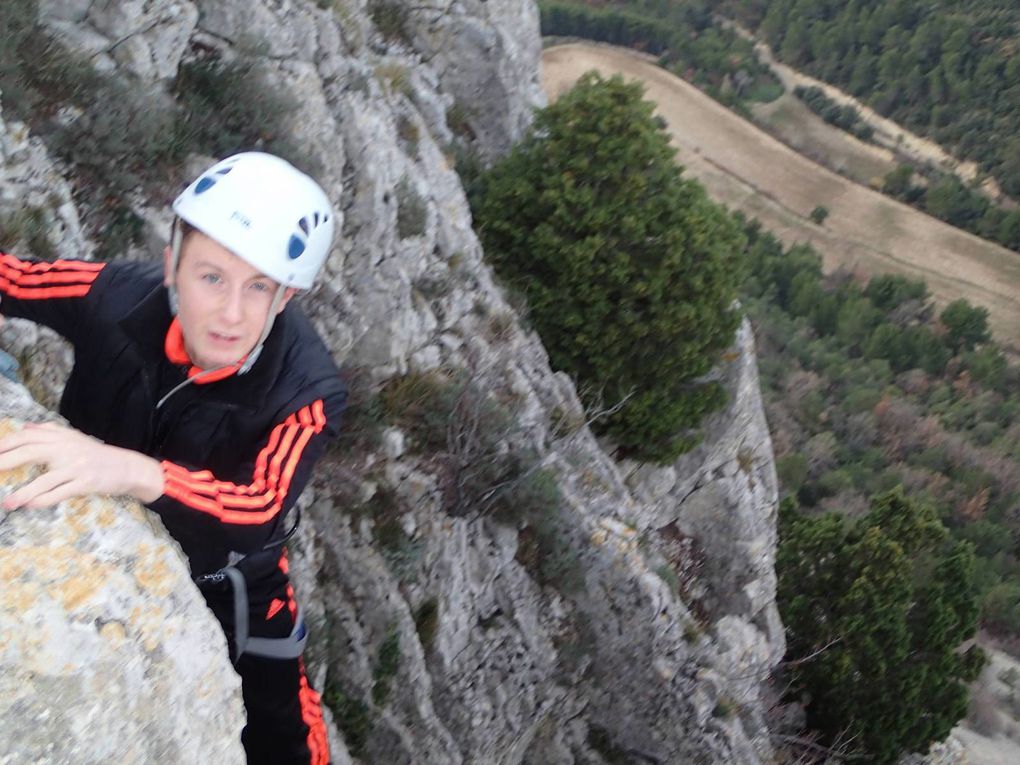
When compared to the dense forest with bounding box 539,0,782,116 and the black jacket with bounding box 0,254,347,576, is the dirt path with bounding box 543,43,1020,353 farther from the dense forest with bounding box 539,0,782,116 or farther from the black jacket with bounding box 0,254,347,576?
the black jacket with bounding box 0,254,347,576

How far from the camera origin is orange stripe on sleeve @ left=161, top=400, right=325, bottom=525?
310cm

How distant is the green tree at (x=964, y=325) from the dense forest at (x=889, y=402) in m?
0.08

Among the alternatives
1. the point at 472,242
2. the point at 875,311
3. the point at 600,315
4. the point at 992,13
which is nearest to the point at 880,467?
the point at 875,311

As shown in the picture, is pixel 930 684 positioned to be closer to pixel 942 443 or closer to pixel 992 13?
pixel 942 443

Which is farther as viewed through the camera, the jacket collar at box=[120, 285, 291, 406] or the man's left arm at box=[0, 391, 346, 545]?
the jacket collar at box=[120, 285, 291, 406]

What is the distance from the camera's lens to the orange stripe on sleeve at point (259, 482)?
10.2 ft

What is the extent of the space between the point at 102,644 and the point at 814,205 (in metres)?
64.5

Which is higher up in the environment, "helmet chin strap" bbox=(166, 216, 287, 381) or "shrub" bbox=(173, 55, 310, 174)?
"helmet chin strap" bbox=(166, 216, 287, 381)

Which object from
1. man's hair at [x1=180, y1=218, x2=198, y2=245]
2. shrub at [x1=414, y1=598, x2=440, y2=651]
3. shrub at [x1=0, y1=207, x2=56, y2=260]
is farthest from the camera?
shrub at [x1=414, y1=598, x2=440, y2=651]

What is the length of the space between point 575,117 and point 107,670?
12.1 meters

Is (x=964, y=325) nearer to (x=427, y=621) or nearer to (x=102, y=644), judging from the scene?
(x=427, y=621)

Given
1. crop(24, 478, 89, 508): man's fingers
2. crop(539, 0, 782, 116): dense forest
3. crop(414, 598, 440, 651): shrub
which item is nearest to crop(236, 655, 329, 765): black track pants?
crop(24, 478, 89, 508): man's fingers

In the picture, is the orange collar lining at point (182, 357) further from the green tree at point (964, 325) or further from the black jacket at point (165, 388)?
the green tree at point (964, 325)

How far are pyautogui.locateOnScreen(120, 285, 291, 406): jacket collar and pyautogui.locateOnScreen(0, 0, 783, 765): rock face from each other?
232 cm
